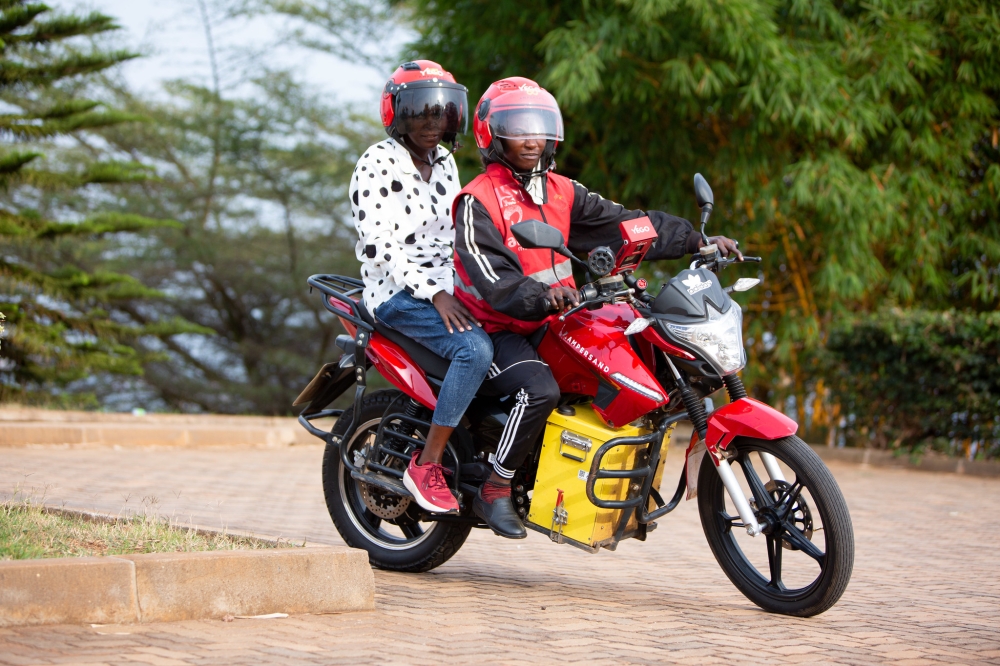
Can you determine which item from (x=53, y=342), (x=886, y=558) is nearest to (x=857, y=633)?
(x=886, y=558)

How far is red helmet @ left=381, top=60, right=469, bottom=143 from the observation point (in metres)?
4.83

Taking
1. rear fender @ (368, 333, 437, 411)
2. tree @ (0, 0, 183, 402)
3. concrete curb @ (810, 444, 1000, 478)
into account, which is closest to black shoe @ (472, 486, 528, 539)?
rear fender @ (368, 333, 437, 411)

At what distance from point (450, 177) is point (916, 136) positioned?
353 inches

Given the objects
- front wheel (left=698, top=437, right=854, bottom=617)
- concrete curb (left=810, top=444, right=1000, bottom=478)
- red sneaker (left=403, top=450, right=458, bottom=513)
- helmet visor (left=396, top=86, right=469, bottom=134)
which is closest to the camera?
front wheel (left=698, top=437, right=854, bottom=617)

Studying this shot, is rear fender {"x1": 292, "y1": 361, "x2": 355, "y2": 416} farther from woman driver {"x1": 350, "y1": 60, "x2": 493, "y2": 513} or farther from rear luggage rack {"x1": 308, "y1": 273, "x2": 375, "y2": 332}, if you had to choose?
woman driver {"x1": 350, "y1": 60, "x2": 493, "y2": 513}

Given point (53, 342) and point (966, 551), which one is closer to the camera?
point (966, 551)

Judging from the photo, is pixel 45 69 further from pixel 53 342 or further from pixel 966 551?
pixel 966 551

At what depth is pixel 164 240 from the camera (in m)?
20.5

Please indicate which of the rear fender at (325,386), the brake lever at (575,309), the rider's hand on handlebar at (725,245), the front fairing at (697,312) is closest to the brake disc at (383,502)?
the rear fender at (325,386)

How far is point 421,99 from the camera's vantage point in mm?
4828

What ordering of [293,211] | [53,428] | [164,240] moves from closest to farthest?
1. [53,428]
2. [164,240]
3. [293,211]

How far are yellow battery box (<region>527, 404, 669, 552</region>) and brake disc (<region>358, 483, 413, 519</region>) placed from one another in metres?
0.79

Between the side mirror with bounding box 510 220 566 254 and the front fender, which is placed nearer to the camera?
the side mirror with bounding box 510 220 566 254

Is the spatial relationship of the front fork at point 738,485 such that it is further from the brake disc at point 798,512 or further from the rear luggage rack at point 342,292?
the rear luggage rack at point 342,292
